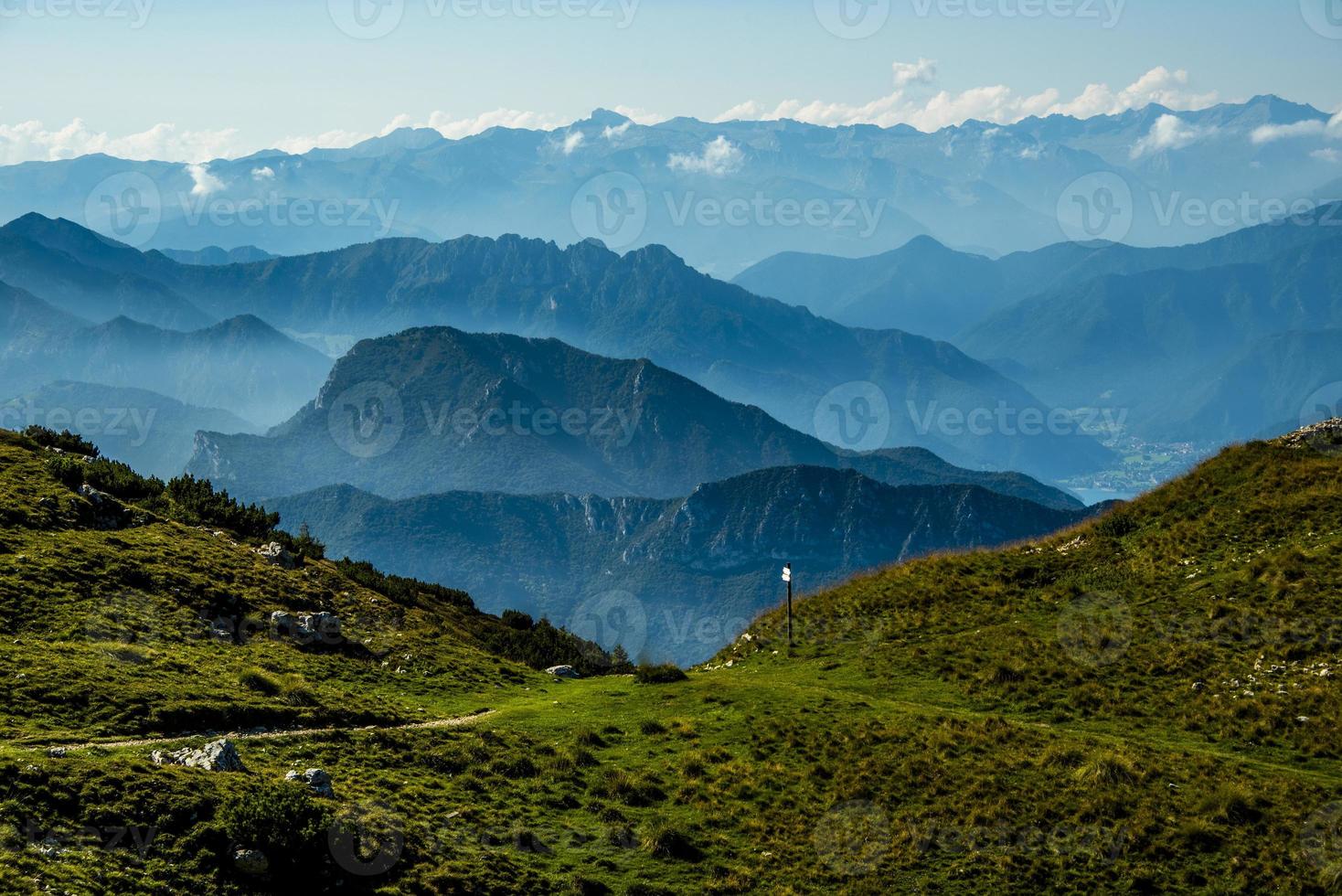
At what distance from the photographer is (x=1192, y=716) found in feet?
109

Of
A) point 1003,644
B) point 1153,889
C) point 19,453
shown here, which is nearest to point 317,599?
point 19,453

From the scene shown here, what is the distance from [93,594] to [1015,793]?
2926 centimetres

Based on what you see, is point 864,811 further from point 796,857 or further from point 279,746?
point 279,746

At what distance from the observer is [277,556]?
45.6 m
